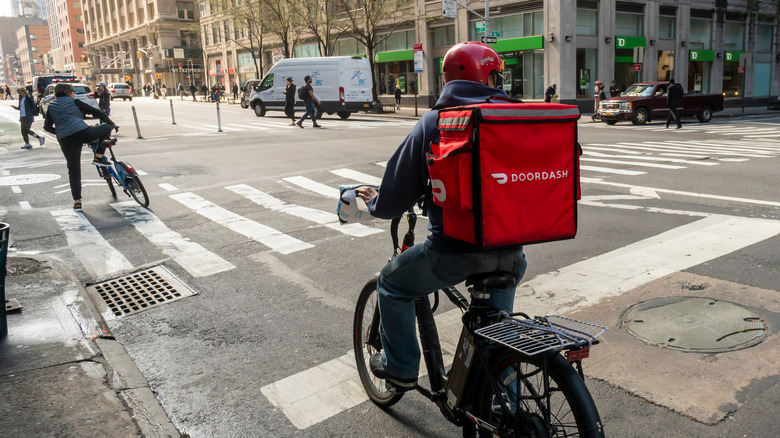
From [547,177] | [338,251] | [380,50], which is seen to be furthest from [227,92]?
[547,177]

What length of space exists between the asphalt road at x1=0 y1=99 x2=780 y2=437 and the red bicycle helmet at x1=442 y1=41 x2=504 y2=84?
190 centimetres

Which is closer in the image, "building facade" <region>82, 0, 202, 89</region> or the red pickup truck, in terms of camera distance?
the red pickup truck

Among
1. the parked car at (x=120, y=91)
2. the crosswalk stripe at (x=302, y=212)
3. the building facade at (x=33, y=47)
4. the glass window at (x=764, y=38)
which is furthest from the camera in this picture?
the building facade at (x=33, y=47)

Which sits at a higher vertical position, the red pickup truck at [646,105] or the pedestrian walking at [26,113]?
the pedestrian walking at [26,113]

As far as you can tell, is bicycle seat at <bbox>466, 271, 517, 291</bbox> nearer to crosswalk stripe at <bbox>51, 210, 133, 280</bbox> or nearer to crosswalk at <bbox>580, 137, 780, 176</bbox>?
crosswalk stripe at <bbox>51, 210, 133, 280</bbox>

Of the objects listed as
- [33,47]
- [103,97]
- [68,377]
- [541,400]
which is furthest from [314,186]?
[33,47]

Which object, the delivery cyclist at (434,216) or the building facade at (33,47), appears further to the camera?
the building facade at (33,47)

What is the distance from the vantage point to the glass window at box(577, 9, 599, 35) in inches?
1332

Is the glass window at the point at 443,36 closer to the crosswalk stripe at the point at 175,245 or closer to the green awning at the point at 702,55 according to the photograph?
the green awning at the point at 702,55

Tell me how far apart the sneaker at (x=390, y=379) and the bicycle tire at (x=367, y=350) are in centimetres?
14

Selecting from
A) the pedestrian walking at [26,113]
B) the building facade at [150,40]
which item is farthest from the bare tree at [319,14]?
the building facade at [150,40]

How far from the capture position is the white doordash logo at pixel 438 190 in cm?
246

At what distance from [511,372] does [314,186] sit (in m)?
9.06

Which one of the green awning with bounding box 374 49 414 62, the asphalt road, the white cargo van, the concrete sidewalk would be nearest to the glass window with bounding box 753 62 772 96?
the green awning with bounding box 374 49 414 62
